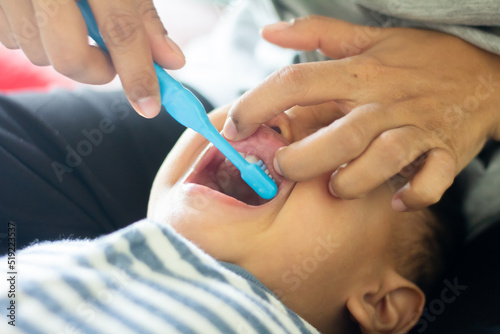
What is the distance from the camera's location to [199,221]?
0.67 meters

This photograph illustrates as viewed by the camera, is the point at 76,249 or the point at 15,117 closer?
the point at 76,249

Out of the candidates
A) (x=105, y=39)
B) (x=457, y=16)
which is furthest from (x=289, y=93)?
(x=457, y=16)

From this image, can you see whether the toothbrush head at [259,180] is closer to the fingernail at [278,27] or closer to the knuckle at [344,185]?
the knuckle at [344,185]

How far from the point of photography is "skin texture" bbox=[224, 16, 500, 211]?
0.58 m

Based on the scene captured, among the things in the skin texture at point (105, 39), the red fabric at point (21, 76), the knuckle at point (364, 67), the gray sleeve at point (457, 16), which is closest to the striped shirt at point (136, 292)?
the skin texture at point (105, 39)

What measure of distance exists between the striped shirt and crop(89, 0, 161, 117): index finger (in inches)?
6.4

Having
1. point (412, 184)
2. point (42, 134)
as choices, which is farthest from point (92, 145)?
point (412, 184)

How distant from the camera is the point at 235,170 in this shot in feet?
2.54

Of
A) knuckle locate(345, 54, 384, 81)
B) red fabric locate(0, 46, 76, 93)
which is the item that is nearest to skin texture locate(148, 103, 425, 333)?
knuckle locate(345, 54, 384, 81)

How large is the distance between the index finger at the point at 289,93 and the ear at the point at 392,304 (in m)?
0.33

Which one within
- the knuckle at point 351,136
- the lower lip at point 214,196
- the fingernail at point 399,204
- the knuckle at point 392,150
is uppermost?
the knuckle at point 351,136

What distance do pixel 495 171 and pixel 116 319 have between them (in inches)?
26.2

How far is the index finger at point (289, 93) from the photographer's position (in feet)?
1.91

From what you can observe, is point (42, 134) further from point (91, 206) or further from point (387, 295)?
point (387, 295)
